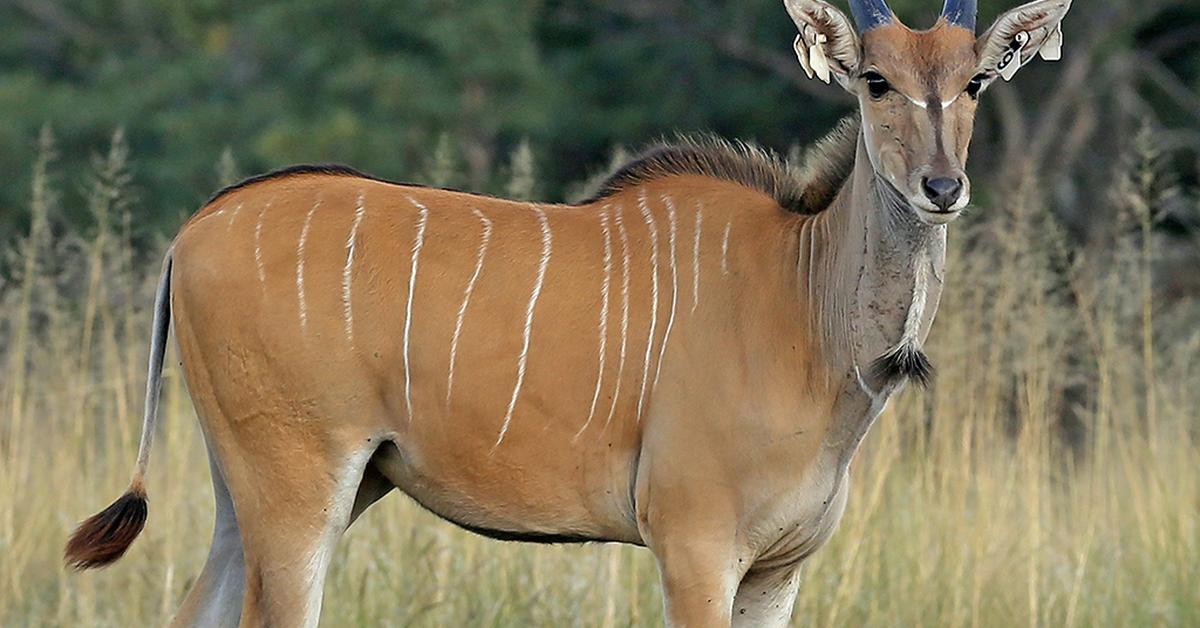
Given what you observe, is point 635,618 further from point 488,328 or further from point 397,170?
point 397,170

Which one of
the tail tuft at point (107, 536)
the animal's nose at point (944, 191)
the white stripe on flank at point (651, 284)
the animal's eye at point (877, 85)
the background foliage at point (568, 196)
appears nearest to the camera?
the animal's nose at point (944, 191)

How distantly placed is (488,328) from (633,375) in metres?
0.35

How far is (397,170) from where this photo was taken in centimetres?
1370

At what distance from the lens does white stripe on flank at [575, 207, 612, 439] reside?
4348 mm

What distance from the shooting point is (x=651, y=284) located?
14.5 ft

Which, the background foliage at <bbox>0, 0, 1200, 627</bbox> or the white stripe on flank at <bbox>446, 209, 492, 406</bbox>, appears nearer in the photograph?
the white stripe on flank at <bbox>446, 209, 492, 406</bbox>

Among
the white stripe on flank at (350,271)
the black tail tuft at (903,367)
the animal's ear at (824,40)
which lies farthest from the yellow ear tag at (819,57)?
the white stripe on flank at (350,271)

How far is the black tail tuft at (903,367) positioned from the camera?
4.14 metres

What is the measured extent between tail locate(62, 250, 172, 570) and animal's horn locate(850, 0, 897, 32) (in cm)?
166

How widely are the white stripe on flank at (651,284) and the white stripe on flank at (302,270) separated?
0.76m

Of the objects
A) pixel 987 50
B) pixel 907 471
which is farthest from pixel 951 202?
pixel 907 471

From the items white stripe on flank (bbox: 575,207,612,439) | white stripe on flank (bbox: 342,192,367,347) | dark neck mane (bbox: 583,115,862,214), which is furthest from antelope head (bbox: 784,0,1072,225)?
white stripe on flank (bbox: 342,192,367,347)

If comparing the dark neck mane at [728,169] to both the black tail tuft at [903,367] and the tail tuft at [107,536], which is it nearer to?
the black tail tuft at [903,367]

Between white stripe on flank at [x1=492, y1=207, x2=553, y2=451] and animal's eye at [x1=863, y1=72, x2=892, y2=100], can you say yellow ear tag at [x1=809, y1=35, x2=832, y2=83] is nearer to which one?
animal's eye at [x1=863, y1=72, x2=892, y2=100]
